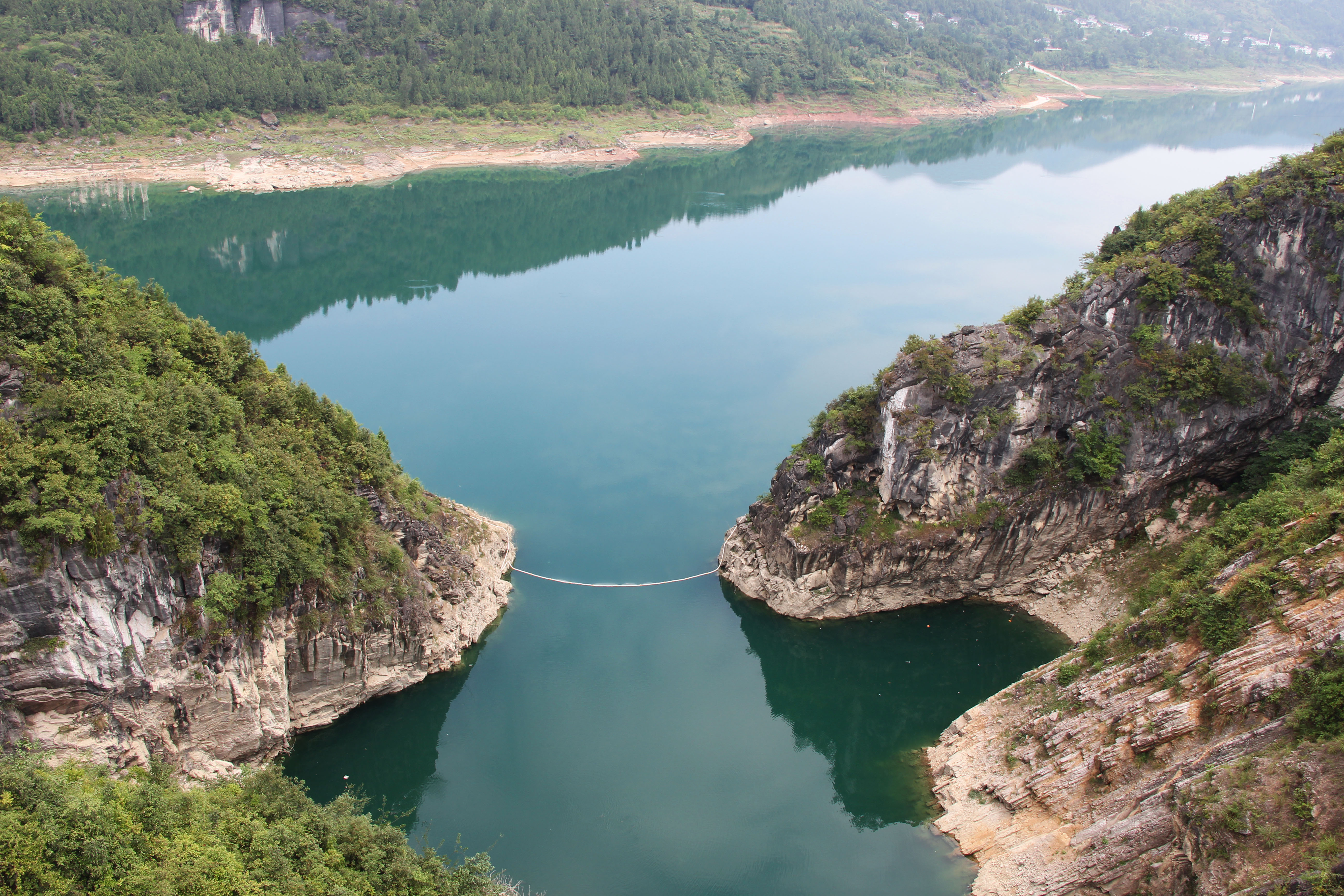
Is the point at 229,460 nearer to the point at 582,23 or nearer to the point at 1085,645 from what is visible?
the point at 1085,645

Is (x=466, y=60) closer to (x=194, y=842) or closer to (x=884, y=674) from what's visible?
(x=884, y=674)

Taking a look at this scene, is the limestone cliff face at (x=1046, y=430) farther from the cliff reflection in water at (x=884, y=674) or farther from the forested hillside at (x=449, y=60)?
the forested hillside at (x=449, y=60)

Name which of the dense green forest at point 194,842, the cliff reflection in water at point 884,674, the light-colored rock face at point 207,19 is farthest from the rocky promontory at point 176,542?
the light-colored rock face at point 207,19

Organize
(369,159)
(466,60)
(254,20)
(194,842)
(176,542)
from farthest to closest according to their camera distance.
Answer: (466,60), (254,20), (369,159), (176,542), (194,842)

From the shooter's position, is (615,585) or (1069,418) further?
(615,585)

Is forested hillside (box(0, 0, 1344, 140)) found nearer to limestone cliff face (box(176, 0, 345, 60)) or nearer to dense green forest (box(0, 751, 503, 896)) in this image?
limestone cliff face (box(176, 0, 345, 60))

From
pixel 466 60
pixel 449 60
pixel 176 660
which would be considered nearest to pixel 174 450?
pixel 176 660

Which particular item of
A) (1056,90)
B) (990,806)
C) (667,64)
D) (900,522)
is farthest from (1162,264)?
(1056,90)
